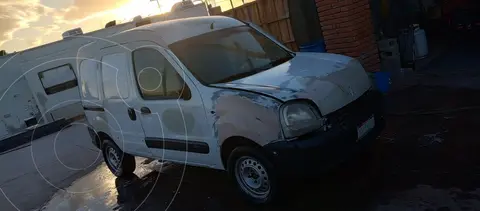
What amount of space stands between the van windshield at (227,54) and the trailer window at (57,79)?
13.4 m

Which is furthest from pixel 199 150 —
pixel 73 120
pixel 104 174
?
pixel 73 120

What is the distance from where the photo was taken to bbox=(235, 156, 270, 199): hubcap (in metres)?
3.95

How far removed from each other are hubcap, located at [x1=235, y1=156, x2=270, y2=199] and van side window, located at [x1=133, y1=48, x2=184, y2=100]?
1.02 meters

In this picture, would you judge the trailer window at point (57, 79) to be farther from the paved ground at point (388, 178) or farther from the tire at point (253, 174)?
the tire at point (253, 174)

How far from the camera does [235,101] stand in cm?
378

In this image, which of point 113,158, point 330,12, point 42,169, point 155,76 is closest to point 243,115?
point 155,76

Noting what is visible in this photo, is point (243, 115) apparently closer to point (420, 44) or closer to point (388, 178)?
point (388, 178)

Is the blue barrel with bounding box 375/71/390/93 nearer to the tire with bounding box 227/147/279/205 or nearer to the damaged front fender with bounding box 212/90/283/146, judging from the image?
the tire with bounding box 227/147/279/205

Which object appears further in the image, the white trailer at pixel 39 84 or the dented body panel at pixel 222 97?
the white trailer at pixel 39 84

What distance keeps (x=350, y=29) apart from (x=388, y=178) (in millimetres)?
3363

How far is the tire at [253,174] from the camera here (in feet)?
12.5

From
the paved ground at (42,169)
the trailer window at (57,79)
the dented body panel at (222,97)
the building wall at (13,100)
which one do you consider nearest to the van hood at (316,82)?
the dented body panel at (222,97)

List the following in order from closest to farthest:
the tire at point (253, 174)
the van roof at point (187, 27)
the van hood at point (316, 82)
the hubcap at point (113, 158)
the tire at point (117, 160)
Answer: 1. the van hood at point (316, 82)
2. the tire at point (253, 174)
3. the van roof at point (187, 27)
4. the tire at point (117, 160)
5. the hubcap at point (113, 158)

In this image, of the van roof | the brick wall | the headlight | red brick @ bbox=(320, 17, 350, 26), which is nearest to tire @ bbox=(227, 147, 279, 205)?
the headlight
